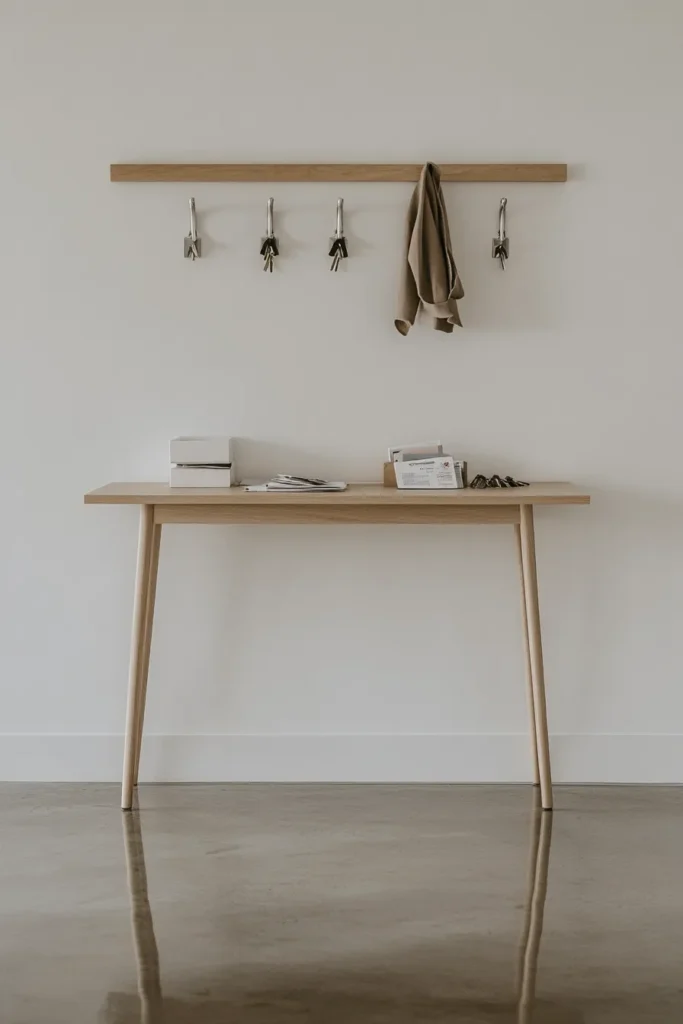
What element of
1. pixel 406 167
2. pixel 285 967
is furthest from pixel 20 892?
pixel 406 167

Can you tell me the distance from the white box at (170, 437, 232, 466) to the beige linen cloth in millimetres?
634

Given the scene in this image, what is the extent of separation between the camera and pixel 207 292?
3.13 metres

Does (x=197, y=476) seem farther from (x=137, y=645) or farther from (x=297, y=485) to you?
(x=137, y=645)

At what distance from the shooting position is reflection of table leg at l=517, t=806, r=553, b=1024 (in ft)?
6.47

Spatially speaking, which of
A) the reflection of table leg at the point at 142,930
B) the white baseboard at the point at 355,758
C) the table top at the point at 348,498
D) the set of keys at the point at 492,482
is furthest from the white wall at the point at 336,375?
the reflection of table leg at the point at 142,930

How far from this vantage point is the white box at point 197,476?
2.98 meters

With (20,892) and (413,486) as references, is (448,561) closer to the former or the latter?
(413,486)

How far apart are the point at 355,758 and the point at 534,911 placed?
0.96m

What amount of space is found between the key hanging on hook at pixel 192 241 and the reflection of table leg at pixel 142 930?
1628mm

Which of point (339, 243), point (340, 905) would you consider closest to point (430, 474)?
point (339, 243)

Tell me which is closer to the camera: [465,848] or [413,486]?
[465,848]

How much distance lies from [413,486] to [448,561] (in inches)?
14.2

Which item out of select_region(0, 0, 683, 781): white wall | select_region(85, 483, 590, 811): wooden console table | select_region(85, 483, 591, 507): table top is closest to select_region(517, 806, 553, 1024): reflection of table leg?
select_region(85, 483, 590, 811): wooden console table

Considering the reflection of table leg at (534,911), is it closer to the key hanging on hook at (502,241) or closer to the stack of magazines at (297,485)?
the stack of magazines at (297,485)
